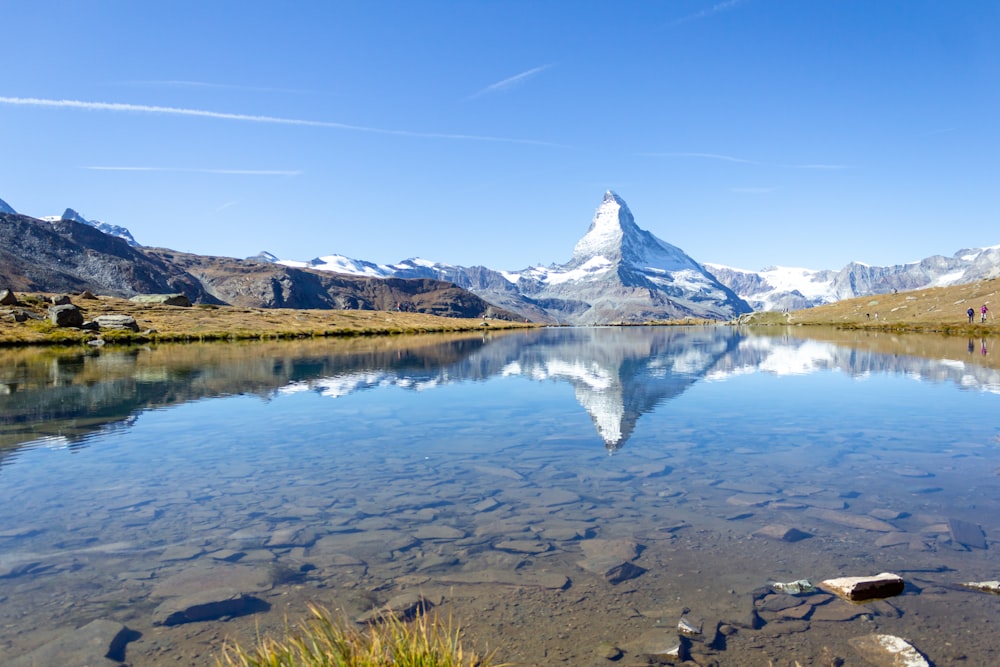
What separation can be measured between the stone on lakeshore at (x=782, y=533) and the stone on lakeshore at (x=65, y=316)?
11696cm

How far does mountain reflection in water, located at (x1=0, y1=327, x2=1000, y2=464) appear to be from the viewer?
3038 centimetres

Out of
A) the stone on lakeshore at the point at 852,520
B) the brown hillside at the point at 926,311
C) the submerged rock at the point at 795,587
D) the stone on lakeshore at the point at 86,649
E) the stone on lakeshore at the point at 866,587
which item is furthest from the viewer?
the brown hillside at the point at 926,311

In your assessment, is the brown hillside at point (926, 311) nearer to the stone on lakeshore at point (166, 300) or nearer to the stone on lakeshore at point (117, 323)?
the stone on lakeshore at point (117, 323)

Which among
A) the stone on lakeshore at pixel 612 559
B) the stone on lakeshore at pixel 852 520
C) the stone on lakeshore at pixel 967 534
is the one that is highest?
the stone on lakeshore at pixel 967 534

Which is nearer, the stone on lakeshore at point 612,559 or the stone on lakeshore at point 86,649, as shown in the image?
the stone on lakeshore at point 86,649

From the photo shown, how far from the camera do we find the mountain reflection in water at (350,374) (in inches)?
1196

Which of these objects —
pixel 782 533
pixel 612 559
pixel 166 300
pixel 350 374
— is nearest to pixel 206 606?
pixel 612 559

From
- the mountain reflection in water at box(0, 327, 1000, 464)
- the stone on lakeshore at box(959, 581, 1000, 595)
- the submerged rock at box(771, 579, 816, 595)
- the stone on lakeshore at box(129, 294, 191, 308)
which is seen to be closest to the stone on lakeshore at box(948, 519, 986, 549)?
the stone on lakeshore at box(959, 581, 1000, 595)

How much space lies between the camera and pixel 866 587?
405 inches

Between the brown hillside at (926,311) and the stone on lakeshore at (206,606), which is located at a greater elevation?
the brown hillside at (926,311)

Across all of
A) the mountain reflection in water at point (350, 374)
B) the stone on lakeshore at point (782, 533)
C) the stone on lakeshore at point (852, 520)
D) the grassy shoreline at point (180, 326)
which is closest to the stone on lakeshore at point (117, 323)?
the grassy shoreline at point (180, 326)

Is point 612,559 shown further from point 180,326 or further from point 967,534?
point 180,326

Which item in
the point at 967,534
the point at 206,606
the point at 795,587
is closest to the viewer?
the point at 206,606

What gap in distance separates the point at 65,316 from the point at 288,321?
162 ft
